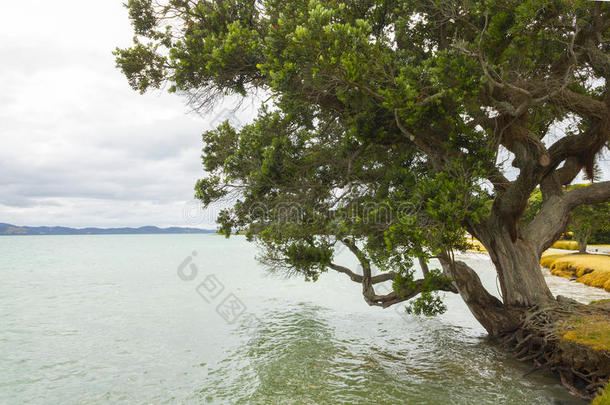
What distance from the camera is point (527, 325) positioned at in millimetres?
9352

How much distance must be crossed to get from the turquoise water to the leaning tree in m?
1.75

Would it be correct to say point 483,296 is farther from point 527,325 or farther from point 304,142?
point 304,142

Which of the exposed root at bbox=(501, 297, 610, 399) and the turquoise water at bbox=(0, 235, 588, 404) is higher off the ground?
the exposed root at bbox=(501, 297, 610, 399)

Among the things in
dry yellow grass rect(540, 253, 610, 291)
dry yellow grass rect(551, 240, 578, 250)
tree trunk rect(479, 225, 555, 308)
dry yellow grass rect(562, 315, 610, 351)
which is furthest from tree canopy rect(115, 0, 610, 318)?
dry yellow grass rect(551, 240, 578, 250)

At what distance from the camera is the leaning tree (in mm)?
6844

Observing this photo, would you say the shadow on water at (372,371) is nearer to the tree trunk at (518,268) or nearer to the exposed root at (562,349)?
the exposed root at (562,349)

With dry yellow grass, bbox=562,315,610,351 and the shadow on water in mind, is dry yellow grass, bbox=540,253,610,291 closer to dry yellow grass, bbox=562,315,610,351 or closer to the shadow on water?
the shadow on water

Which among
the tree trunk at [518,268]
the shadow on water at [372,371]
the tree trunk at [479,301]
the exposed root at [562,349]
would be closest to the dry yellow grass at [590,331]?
the exposed root at [562,349]

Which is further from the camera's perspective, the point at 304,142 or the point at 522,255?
the point at 522,255

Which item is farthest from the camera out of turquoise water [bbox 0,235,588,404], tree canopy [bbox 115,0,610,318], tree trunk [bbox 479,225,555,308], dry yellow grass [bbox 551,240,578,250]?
dry yellow grass [bbox 551,240,578,250]

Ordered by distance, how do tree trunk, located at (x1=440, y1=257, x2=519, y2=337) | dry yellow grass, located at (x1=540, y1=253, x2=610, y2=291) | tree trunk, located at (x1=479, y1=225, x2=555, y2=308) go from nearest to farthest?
tree trunk, located at (x1=479, y1=225, x2=555, y2=308)
tree trunk, located at (x1=440, y1=257, x2=519, y2=337)
dry yellow grass, located at (x1=540, y1=253, x2=610, y2=291)

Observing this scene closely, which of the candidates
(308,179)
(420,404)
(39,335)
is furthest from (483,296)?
(39,335)

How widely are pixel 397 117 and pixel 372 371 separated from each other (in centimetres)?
687

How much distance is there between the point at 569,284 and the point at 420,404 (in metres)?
22.8
